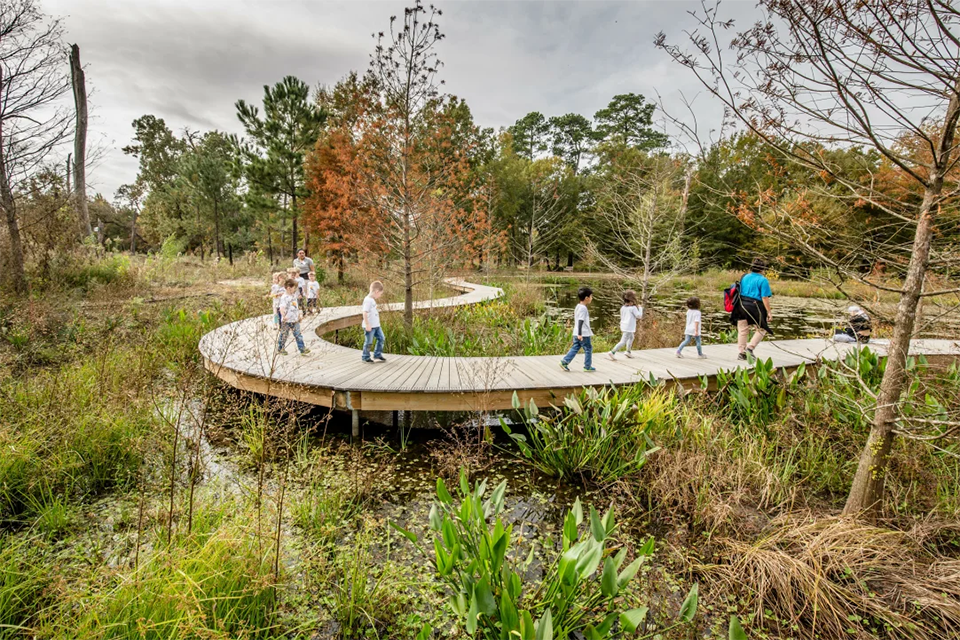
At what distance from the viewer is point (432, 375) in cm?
511

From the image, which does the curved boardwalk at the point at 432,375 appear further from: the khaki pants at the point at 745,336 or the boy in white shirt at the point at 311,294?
the boy in white shirt at the point at 311,294

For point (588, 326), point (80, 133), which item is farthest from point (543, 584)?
point (80, 133)

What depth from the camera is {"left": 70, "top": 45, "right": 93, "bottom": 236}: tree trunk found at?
1428 centimetres

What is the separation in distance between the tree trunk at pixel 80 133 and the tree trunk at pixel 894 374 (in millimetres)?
20691

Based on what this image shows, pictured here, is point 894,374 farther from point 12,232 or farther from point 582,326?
point 12,232

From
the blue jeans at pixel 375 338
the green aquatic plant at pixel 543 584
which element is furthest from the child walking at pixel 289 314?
the green aquatic plant at pixel 543 584

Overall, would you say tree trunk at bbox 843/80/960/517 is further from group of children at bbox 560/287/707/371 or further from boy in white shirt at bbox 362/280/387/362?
boy in white shirt at bbox 362/280/387/362

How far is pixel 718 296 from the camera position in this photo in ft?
60.7

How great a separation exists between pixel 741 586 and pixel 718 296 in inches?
739

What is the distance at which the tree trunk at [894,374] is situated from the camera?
2287 millimetres

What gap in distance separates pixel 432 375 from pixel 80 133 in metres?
19.3

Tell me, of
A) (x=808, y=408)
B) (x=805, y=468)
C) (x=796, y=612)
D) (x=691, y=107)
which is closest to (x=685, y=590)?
(x=796, y=612)

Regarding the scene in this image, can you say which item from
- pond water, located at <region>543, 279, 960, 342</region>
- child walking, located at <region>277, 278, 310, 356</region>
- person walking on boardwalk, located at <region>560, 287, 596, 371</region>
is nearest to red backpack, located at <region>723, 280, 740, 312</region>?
person walking on boardwalk, located at <region>560, 287, 596, 371</region>

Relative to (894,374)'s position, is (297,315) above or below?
below
